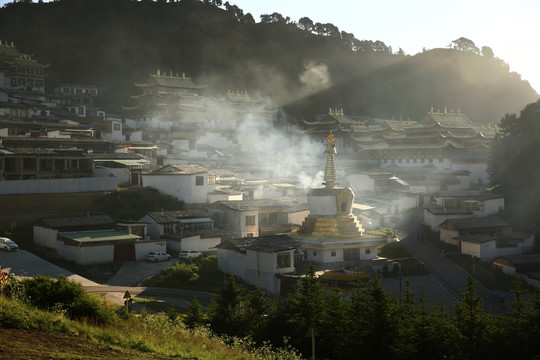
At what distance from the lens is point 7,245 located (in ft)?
125

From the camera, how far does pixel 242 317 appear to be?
22969 mm

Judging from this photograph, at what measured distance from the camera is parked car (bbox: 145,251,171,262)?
1555 inches

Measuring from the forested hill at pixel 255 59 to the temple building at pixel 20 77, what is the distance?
20.6 m

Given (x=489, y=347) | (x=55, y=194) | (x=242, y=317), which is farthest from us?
(x=55, y=194)

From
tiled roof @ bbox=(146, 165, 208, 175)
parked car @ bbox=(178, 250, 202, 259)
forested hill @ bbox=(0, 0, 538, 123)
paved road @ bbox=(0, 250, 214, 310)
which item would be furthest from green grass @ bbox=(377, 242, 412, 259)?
forested hill @ bbox=(0, 0, 538, 123)

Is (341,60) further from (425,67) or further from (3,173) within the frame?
(3,173)

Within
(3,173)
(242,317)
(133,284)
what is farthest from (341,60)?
(242,317)

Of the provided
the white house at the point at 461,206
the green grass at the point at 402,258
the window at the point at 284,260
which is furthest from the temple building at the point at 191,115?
the window at the point at 284,260

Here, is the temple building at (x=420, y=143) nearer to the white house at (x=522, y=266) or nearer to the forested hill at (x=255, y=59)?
the white house at (x=522, y=266)

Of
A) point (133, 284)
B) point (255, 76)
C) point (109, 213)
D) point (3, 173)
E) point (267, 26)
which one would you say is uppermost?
point (267, 26)

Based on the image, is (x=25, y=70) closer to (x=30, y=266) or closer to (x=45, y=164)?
(x=45, y=164)

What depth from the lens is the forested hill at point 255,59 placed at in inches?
4459

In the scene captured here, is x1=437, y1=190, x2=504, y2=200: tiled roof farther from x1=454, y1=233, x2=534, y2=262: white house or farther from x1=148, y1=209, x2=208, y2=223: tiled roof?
x1=148, y1=209, x2=208, y2=223: tiled roof

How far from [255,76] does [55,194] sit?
83.9 meters
